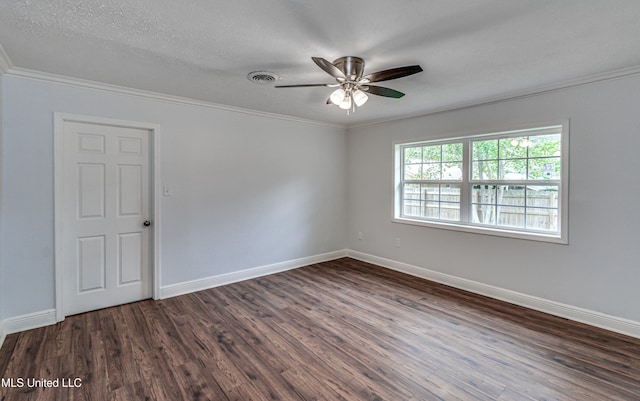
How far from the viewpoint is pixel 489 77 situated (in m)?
2.87

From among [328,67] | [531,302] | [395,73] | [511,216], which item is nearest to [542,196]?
[511,216]

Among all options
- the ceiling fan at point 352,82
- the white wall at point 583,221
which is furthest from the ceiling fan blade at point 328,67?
the white wall at point 583,221

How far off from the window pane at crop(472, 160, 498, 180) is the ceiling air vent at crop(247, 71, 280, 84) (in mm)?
2723

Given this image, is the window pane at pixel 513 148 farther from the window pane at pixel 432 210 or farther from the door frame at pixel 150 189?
the door frame at pixel 150 189

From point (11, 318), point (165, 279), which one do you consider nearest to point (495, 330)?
point (165, 279)

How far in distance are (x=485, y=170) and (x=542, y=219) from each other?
2.76ft

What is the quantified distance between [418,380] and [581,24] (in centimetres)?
258

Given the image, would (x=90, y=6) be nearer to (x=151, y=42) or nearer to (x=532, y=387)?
(x=151, y=42)

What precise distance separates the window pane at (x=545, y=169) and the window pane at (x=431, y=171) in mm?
1137

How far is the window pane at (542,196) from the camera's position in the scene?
3.25 m

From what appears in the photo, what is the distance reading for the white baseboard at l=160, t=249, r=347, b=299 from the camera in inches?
144

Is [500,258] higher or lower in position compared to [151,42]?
lower

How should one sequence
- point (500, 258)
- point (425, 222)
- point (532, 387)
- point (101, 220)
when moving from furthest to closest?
point (425, 222), point (500, 258), point (101, 220), point (532, 387)

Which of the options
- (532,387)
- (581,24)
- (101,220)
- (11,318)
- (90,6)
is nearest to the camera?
(90,6)
